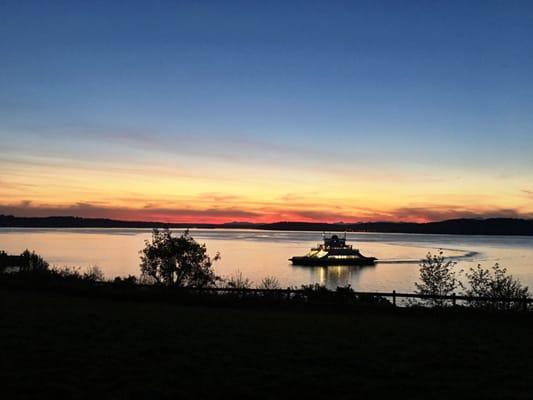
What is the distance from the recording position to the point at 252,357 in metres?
12.0

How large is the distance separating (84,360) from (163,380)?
2231 mm

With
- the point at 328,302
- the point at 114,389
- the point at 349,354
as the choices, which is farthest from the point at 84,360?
the point at 328,302

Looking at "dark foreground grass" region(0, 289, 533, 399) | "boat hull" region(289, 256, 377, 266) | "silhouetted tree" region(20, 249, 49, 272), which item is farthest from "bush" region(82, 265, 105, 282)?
"boat hull" region(289, 256, 377, 266)

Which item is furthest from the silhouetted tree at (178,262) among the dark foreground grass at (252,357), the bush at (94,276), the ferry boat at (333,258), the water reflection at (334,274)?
the ferry boat at (333,258)

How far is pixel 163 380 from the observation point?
9.95 m

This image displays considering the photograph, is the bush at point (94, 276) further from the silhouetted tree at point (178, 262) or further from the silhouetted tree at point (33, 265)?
the silhouetted tree at point (178, 262)

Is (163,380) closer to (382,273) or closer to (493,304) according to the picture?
(493,304)

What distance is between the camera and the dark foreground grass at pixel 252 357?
948 cm

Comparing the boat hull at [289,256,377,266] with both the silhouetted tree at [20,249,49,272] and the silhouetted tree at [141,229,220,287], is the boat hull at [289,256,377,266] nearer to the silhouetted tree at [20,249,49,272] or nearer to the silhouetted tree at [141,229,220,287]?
the silhouetted tree at [20,249,49,272]

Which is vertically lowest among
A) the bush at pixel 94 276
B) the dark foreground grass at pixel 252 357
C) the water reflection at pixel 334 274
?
the water reflection at pixel 334 274

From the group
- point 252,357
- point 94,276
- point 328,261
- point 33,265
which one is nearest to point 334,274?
point 328,261

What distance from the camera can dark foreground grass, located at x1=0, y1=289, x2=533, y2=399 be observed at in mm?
9477

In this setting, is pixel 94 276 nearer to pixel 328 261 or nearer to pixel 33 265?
pixel 33 265

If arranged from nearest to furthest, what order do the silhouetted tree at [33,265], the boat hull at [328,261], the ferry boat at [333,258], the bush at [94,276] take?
the bush at [94,276] → the silhouetted tree at [33,265] → the boat hull at [328,261] → the ferry boat at [333,258]
